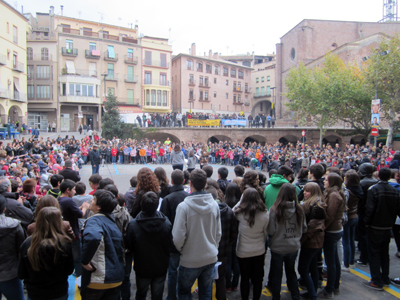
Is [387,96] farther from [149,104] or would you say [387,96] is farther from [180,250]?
[149,104]

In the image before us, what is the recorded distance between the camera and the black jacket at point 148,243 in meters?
3.35

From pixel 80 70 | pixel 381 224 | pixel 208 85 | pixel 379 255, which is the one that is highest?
pixel 208 85

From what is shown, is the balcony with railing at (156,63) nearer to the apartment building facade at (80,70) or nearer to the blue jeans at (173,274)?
the apartment building facade at (80,70)

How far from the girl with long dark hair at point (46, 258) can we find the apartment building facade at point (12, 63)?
3066 centimetres

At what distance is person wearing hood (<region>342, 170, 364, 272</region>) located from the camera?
17.2 feet

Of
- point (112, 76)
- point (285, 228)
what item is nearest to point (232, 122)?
point (112, 76)

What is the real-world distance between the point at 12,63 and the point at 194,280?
35.0 metres

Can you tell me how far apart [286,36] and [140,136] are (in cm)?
2973

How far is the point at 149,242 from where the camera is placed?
3.36m

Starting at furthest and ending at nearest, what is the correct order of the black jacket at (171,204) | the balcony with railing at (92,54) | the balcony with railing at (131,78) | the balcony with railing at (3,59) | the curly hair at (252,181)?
1. the balcony with railing at (131,78)
2. the balcony with railing at (92,54)
3. the balcony with railing at (3,59)
4. the curly hair at (252,181)
5. the black jacket at (171,204)

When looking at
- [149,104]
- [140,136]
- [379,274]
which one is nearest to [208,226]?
[379,274]

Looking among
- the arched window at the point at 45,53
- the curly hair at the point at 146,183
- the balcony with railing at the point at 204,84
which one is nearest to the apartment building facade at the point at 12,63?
the arched window at the point at 45,53

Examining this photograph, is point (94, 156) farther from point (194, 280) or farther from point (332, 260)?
point (332, 260)

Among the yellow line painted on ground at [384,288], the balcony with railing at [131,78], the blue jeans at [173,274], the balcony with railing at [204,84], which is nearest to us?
the blue jeans at [173,274]
